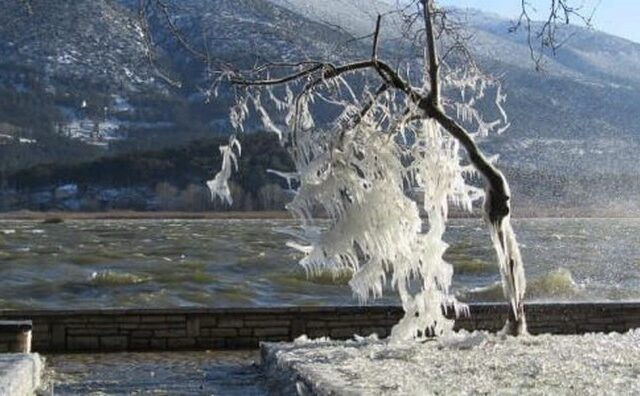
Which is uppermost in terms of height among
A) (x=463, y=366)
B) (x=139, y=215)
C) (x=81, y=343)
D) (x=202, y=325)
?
(x=463, y=366)

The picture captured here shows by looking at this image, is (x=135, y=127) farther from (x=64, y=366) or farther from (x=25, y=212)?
(x=64, y=366)

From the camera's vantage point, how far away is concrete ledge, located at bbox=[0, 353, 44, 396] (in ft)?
31.0

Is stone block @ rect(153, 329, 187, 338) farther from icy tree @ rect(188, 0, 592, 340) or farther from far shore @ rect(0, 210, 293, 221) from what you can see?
far shore @ rect(0, 210, 293, 221)

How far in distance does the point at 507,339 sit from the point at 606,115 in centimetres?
16250

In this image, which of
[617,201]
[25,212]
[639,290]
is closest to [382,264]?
[639,290]

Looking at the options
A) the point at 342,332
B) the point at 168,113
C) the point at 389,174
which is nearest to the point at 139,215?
the point at 168,113

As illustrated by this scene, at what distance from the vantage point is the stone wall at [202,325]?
14.3 meters

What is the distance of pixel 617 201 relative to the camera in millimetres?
156625

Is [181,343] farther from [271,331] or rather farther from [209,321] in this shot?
[271,331]

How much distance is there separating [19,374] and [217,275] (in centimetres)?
2625

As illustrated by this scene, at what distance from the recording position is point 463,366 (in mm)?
9969

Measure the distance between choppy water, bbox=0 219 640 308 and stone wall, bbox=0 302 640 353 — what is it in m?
10.8

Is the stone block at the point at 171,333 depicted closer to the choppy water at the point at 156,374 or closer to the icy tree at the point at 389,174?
the choppy water at the point at 156,374

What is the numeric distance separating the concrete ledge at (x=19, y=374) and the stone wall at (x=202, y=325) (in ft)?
8.67
